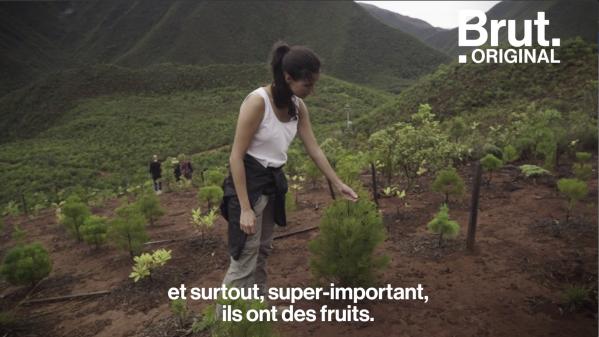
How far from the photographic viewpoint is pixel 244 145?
6.51 feet

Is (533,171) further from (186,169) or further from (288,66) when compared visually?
(186,169)

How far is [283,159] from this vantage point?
7.25ft

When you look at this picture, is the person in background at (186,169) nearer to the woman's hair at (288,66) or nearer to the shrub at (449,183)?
the shrub at (449,183)

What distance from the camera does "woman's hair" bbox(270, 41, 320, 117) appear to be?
1879 millimetres

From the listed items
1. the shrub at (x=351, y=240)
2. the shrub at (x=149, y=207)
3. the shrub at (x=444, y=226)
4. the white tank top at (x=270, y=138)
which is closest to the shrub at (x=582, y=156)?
the shrub at (x=444, y=226)

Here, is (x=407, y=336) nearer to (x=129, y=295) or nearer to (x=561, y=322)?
(x=561, y=322)

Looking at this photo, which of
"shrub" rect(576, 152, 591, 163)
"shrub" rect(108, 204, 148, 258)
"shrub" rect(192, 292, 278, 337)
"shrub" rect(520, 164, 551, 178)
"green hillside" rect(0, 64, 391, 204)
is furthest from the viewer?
"green hillside" rect(0, 64, 391, 204)

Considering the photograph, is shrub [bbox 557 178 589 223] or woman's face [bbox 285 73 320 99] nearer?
woman's face [bbox 285 73 320 99]

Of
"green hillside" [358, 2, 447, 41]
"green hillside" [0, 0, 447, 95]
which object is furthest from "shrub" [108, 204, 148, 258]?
"green hillside" [358, 2, 447, 41]

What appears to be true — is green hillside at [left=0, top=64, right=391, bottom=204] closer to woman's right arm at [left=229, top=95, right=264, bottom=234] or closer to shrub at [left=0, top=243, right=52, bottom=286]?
shrub at [left=0, top=243, right=52, bottom=286]

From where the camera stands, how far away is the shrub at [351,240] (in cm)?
273

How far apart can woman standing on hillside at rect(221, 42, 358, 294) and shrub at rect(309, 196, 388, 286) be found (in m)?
0.42

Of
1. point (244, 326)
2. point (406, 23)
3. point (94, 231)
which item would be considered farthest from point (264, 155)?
point (406, 23)

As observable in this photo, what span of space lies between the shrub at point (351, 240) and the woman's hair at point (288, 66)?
1.02 meters
